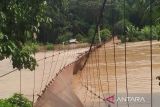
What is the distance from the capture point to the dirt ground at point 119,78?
11820 millimetres

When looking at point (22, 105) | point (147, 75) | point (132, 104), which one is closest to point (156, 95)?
point (132, 104)

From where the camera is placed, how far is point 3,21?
4008 millimetres

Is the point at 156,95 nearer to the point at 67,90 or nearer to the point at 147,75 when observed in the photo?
the point at 147,75

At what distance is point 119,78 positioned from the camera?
24.8 m

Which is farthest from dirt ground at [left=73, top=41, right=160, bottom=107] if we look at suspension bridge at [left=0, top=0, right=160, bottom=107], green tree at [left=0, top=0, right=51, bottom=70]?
green tree at [left=0, top=0, right=51, bottom=70]

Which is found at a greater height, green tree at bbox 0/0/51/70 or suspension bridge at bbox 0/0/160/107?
green tree at bbox 0/0/51/70

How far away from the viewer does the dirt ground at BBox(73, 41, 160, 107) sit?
11.8 m

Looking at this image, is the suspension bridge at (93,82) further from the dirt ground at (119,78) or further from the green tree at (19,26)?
the green tree at (19,26)

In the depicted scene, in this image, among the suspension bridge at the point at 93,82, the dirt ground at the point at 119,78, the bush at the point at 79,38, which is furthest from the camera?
the bush at the point at 79,38

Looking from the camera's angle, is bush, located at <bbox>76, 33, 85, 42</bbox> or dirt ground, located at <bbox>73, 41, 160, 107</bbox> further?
bush, located at <bbox>76, 33, 85, 42</bbox>

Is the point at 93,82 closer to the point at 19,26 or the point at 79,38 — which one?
the point at 19,26

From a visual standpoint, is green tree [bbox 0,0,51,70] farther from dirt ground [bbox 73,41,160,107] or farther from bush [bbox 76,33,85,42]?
bush [bbox 76,33,85,42]

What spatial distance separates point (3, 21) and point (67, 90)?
84 cm

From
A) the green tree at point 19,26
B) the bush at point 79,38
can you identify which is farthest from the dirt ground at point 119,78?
the bush at point 79,38
